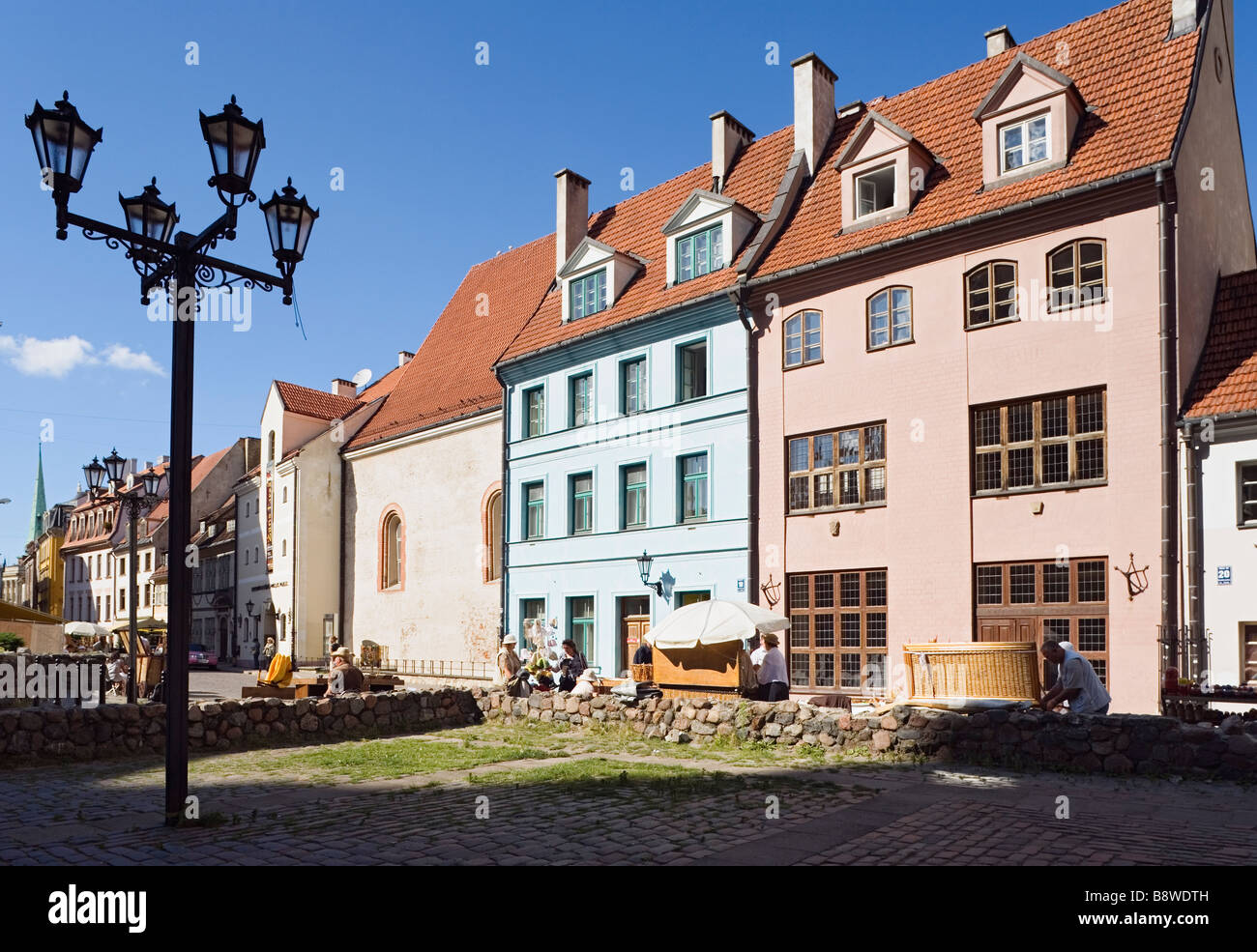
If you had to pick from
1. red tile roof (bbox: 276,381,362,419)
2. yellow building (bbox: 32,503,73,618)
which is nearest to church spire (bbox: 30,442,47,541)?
yellow building (bbox: 32,503,73,618)

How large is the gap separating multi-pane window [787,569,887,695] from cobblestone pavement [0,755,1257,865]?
1053 centimetres

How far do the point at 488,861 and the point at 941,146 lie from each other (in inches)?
850

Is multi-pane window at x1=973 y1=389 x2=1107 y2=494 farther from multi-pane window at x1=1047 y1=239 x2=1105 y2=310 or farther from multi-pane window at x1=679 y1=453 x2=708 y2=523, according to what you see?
multi-pane window at x1=679 y1=453 x2=708 y2=523

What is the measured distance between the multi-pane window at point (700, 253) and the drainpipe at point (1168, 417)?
1127 cm

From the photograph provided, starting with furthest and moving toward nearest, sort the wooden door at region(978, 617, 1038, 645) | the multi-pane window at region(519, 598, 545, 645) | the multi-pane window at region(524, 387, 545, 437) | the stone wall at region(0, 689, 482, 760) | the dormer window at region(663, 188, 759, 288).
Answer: the multi-pane window at region(524, 387, 545, 437) → the multi-pane window at region(519, 598, 545, 645) → the dormer window at region(663, 188, 759, 288) → the wooden door at region(978, 617, 1038, 645) → the stone wall at region(0, 689, 482, 760)

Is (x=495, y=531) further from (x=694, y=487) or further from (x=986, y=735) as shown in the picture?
(x=986, y=735)

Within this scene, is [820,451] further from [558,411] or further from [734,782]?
[734,782]

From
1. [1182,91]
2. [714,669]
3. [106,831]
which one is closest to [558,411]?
[714,669]

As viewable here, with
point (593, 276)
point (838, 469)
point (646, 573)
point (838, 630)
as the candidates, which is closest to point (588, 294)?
point (593, 276)

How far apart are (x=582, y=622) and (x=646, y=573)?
339cm

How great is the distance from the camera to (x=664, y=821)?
9.59m

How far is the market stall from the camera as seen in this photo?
18.7m

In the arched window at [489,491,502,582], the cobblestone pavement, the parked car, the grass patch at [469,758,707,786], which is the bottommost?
the parked car

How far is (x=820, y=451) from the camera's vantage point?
2484 cm
